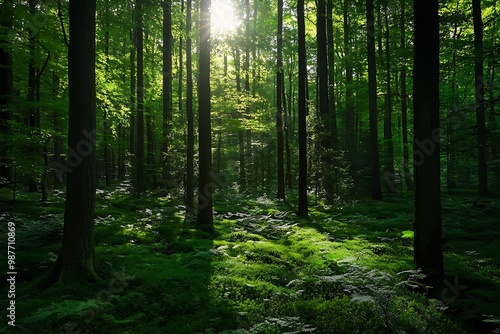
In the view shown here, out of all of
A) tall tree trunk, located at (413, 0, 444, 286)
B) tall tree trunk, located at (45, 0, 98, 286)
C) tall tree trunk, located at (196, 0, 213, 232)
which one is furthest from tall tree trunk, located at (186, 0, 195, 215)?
tall tree trunk, located at (413, 0, 444, 286)

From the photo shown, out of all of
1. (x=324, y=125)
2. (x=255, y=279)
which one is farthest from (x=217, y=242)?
(x=324, y=125)

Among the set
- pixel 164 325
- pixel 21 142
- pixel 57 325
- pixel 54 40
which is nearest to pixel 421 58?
pixel 164 325

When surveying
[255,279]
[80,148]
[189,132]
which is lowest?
[255,279]

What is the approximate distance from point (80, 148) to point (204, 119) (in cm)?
548

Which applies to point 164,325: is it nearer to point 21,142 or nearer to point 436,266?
point 436,266

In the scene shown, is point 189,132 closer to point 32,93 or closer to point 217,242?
point 32,93

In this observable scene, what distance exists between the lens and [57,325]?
4.00m

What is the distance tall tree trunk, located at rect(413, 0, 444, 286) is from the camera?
496 centimetres

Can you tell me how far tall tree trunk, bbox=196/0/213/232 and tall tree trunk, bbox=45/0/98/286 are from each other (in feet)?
16.0

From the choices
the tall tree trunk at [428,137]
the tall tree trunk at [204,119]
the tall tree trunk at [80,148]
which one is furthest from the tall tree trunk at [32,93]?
the tall tree trunk at [428,137]

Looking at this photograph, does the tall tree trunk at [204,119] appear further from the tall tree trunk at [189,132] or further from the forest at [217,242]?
the tall tree trunk at [189,132]

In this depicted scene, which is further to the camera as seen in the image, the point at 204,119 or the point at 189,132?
the point at 189,132

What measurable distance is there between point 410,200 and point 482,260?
386 inches

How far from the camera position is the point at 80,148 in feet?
17.7
